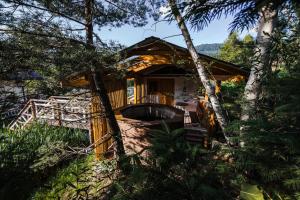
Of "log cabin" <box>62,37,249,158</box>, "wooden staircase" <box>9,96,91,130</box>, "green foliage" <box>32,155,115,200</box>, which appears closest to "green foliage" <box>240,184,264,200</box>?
"green foliage" <box>32,155,115,200</box>

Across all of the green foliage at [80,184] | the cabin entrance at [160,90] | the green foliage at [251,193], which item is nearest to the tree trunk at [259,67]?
the green foliage at [251,193]

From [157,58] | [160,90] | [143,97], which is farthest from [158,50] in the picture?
[160,90]

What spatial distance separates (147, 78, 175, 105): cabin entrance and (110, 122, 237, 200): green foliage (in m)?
10.1

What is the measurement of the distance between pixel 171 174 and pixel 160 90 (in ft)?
34.8

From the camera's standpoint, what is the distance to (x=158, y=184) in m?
1.82

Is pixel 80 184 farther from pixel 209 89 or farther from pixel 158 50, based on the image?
pixel 209 89

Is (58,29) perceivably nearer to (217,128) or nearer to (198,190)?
(198,190)

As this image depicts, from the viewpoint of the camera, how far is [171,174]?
190 centimetres

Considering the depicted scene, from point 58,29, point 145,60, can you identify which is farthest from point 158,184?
point 145,60

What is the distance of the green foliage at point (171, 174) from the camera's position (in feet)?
5.59

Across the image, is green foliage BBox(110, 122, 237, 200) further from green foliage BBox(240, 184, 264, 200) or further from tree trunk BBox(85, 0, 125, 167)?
tree trunk BBox(85, 0, 125, 167)

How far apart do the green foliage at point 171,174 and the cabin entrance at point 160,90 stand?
10111 millimetres

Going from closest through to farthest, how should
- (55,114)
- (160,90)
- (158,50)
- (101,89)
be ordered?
1. (101,89)
2. (158,50)
3. (55,114)
4. (160,90)

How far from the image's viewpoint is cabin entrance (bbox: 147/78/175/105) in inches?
476
